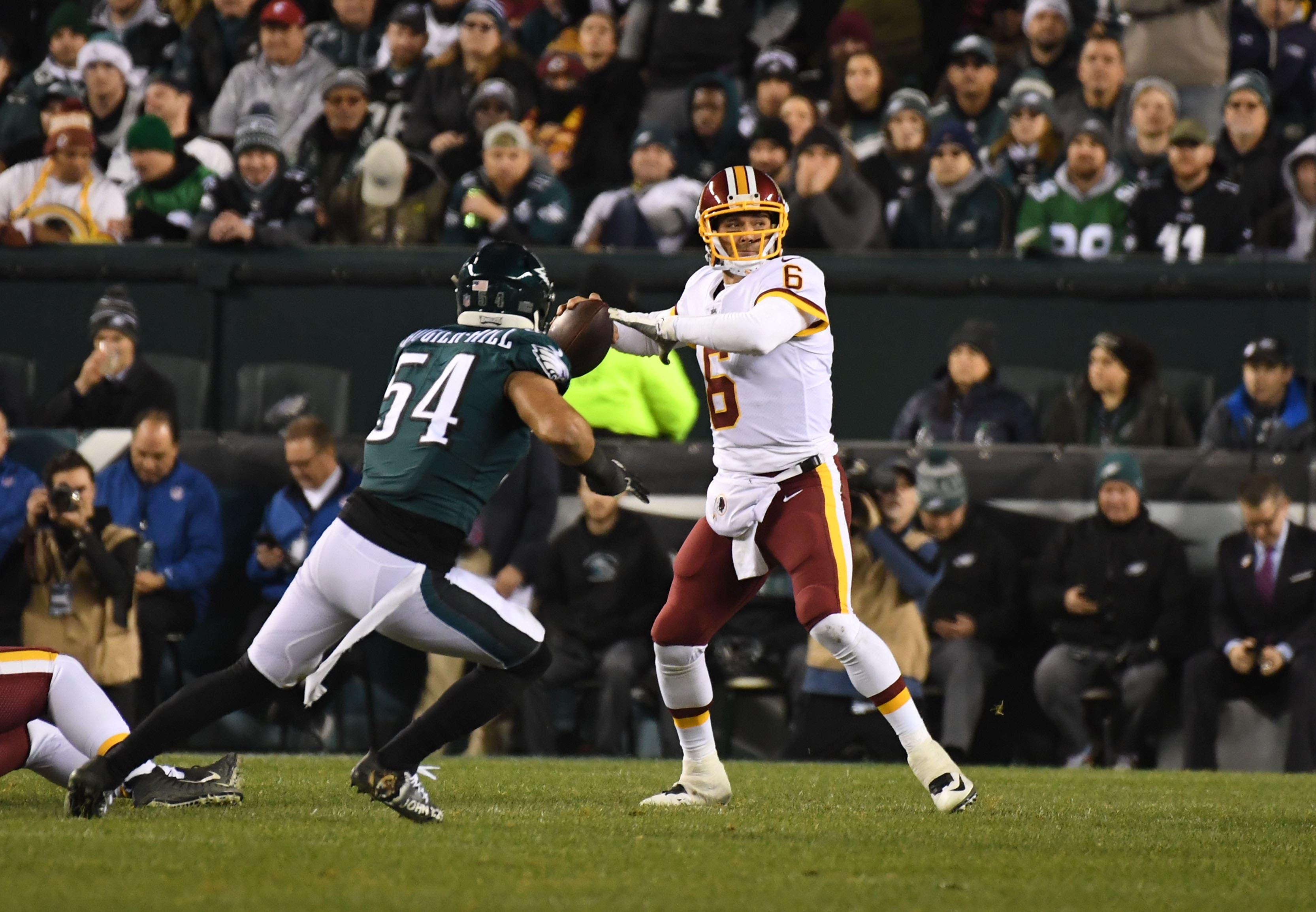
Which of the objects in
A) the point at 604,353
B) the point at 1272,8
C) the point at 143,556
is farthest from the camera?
the point at 1272,8

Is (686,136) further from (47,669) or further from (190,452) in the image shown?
(47,669)

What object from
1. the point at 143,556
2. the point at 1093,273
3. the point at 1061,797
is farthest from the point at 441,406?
the point at 1093,273

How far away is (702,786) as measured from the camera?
671cm

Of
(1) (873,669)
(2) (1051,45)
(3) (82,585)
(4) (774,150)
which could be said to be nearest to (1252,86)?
(2) (1051,45)

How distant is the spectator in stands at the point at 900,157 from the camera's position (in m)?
11.5

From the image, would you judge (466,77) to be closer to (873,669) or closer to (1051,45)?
(1051,45)

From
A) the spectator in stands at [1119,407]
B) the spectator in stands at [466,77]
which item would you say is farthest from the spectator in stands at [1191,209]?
the spectator in stands at [466,77]

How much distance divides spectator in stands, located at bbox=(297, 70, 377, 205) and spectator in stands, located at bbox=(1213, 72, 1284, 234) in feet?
17.5

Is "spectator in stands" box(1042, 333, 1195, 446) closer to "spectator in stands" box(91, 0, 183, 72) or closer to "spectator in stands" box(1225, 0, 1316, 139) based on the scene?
"spectator in stands" box(1225, 0, 1316, 139)

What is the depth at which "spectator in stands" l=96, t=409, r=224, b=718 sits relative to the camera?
32.5 ft

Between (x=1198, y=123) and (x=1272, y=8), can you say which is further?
(x=1272, y=8)

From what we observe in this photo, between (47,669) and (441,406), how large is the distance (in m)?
1.54

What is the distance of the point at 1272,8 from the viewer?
499 inches

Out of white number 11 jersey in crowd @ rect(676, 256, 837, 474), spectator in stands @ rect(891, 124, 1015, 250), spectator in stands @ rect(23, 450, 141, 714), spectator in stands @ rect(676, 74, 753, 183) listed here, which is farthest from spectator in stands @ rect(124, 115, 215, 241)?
white number 11 jersey in crowd @ rect(676, 256, 837, 474)
